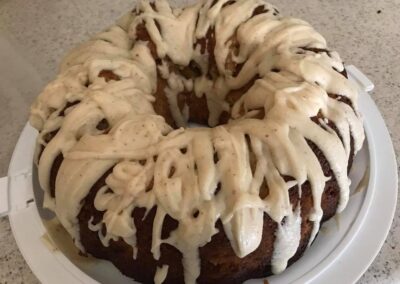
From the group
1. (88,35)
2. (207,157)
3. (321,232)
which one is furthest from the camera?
(88,35)

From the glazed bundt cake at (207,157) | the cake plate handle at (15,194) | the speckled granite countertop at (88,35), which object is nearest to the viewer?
the glazed bundt cake at (207,157)

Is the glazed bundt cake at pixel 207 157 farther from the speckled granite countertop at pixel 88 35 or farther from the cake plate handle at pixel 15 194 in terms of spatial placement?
the speckled granite countertop at pixel 88 35

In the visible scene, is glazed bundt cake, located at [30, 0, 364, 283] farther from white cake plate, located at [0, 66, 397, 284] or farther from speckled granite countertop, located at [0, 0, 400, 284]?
speckled granite countertop, located at [0, 0, 400, 284]

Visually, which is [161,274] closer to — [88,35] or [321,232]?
Answer: [321,232]

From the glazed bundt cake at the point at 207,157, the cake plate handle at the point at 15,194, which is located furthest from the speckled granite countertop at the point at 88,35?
the glazed bundt cake at the point at 207,157

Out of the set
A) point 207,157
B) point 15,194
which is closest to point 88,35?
point 15,194

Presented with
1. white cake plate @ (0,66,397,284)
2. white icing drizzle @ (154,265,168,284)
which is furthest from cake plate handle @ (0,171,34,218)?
white icing drizzle @ (154,265,168,284)
